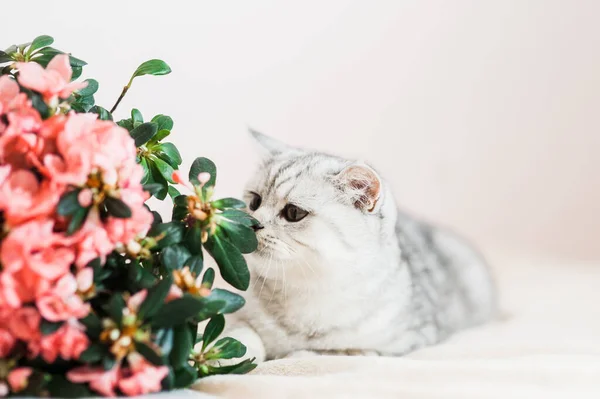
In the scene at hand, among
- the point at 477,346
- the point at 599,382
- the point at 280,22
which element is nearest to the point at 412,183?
the point at 280,22

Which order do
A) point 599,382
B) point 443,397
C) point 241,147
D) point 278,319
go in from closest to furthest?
point 443,397, point 599,382, point 278,319, point 241,147

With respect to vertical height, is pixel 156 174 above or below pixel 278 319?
above

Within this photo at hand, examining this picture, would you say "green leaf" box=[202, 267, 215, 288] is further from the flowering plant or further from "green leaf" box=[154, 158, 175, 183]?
"green leaf" box=[154, 158, 175, 183]

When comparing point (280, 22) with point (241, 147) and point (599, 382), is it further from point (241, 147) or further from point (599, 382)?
point (599, 382)

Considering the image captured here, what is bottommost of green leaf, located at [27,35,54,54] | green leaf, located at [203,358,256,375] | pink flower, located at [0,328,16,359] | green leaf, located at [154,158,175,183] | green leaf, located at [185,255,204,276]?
green leaf, located at [203,358,256,375]

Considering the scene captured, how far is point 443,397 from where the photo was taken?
96 cm

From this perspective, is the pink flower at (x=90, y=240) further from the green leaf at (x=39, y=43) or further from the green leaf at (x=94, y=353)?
the green leaf at (x=39, y=43)

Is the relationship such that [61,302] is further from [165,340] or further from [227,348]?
[227,348]

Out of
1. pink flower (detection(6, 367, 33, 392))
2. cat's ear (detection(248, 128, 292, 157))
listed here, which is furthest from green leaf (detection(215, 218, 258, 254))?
cat's ear (detection(248, 128, 292, 157))

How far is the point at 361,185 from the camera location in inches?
52.4

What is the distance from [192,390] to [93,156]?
0.38 meters

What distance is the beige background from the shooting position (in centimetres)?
207

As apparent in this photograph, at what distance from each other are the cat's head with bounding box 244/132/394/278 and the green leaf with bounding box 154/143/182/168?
239 mm

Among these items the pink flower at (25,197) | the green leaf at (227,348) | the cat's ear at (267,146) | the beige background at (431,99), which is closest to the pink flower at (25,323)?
the pink flower at (25,197)
